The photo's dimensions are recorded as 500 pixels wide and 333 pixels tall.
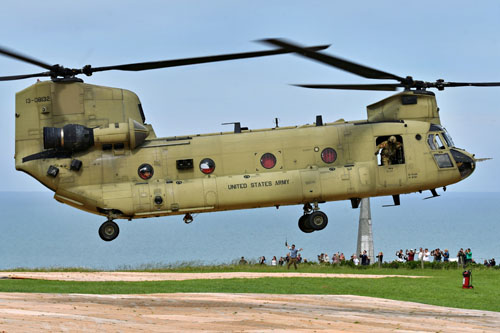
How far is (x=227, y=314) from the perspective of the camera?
31.2m

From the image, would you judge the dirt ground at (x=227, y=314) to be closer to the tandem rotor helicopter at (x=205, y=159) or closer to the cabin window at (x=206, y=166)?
the tandem rotor helicopter at (x=205, y=159)

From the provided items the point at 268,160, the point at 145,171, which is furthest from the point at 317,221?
the point at 145,171

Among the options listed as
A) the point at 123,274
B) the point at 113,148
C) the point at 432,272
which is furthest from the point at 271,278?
the point at 113,148

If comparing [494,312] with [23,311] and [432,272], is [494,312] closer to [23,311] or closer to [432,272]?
[432,272]

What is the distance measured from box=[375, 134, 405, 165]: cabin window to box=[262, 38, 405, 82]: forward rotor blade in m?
2.18

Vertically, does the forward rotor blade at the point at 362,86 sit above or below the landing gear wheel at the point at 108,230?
above

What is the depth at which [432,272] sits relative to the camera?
5444cm

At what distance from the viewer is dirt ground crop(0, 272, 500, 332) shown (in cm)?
2719

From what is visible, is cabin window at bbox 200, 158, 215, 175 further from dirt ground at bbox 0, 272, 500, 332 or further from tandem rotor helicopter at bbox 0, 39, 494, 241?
dirt ground at bbox 0, 272, 500, 332

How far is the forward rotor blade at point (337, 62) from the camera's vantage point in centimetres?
2039

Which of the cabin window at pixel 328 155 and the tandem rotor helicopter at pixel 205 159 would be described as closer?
the tandem rotor helicopter at pixel 205 159

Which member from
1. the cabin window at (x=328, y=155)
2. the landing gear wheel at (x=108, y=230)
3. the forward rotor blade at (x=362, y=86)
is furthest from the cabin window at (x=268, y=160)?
the landing gear wheel at (x=108, y=230)

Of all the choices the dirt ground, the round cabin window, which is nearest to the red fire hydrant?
the dirt ground

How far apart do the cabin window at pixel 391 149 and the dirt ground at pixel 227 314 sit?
5960mm
